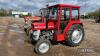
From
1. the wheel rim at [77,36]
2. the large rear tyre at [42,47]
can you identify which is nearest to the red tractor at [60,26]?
the wheel rim at [77,36]

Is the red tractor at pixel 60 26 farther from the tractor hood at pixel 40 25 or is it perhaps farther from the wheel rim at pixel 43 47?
the wheel rim at pixel 43 47

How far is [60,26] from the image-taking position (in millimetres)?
10648

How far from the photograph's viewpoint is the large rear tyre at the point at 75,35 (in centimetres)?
1070

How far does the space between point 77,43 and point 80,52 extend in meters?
1.65

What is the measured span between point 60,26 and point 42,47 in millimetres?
1899

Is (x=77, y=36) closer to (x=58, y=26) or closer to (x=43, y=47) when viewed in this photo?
(x=58, y=26)

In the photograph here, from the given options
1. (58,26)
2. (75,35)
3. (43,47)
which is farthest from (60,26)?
(43,47)

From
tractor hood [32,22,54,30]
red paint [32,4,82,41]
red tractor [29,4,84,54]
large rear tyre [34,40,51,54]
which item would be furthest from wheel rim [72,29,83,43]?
large rear tyre [34,40,51,54]

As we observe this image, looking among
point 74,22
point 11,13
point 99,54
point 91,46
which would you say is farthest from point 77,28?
point 11,13

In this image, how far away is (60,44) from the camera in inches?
452

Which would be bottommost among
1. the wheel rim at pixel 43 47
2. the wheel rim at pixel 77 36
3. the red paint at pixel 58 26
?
the wheel rim at pixel 43 47

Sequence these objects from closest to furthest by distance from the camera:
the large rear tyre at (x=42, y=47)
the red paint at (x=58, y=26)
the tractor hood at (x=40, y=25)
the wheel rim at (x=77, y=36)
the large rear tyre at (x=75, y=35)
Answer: the large rear tyre at (x=42, y=47) < the tractor hood at (x=40, y=25) < the red paint at (x=58, y=26) < the large rear tyre at (x=75, y=35) < the wheel rim at (x=77, y=36)

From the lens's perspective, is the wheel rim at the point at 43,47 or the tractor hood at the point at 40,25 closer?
the wheel rim at the point at 43,47

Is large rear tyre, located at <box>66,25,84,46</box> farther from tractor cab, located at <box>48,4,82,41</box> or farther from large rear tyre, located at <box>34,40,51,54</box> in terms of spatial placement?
large rear tyre, located at <box>34,40,51,54</box>
